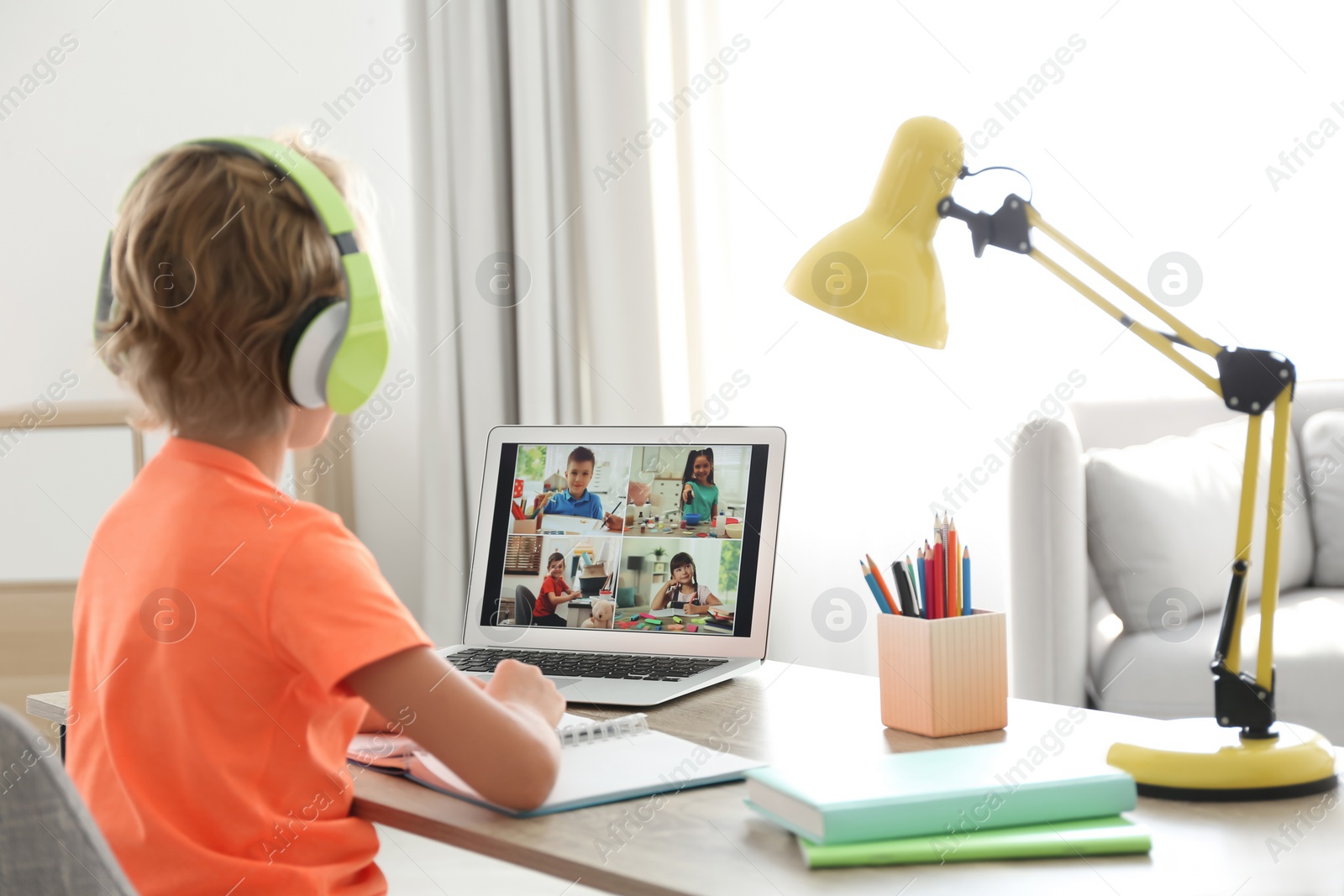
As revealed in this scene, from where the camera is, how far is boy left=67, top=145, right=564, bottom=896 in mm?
740

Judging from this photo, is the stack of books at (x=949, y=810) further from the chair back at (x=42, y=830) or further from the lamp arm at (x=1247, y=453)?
the chair back at (x=42, y=830)

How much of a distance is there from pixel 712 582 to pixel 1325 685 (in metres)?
1.01

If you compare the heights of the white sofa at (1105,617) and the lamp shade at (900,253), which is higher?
the lamp shade at (900,253)

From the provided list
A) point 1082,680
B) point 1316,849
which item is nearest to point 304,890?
point 1316,849

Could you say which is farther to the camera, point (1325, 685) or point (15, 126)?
point (15, 126)

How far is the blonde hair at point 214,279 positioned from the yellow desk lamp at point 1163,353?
375 millimetres

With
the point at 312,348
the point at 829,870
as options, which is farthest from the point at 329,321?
the point at 829,870

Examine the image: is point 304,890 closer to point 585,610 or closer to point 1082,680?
point 585,610

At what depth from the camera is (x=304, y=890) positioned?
0.78 meters

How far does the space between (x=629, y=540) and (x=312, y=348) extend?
573 millimetres

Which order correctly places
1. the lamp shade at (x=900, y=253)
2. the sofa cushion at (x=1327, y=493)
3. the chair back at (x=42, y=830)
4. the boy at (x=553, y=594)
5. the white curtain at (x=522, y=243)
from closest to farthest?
the chair back at (x=42, y=830) < the lamp shade at (x=900, y=253) < the boy at (x=553, y=594) < the sofa cushion at (x=1327, y=493) < the white curtain at (x=522, y=243)

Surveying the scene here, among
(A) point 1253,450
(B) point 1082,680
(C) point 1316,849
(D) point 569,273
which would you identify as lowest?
(B) point 1082,680

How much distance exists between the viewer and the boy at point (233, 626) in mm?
740

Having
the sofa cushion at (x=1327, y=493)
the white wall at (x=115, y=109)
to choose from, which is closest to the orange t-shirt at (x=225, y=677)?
the sofa cushion at (x=1327, y=493)
